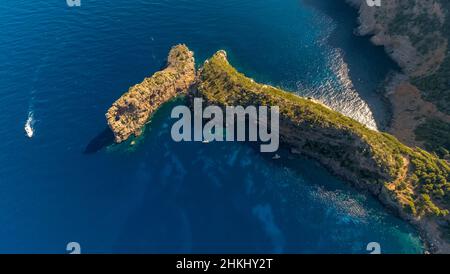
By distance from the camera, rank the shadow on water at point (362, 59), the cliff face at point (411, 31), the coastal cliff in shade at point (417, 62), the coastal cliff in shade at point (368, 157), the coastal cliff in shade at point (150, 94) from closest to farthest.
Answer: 1. the coastal cliff in shade at point (368, 157)
2. the coastal cliff in shade at point (150, 94)
3. the coastal cliff in shade at point (417, 62)
4. the shadow on water at point (362, 59)
5. the cliff face at point (411, 31)

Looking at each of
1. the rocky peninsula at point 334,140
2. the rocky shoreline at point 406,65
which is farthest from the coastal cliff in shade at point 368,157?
the rocky shoreline at point 406,65

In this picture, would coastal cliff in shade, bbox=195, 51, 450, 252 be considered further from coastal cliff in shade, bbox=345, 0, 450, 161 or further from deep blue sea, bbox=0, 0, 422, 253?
coastal cliff in shade, bbox=345, 0, 450, 161

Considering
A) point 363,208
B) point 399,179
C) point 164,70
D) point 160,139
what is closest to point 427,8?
point 399,179

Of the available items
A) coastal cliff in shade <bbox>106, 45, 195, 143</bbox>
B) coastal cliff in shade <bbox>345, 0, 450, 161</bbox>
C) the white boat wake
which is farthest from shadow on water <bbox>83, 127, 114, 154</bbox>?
coastal cliff in shade <bbox>345, 0, 450, 161</bbox>

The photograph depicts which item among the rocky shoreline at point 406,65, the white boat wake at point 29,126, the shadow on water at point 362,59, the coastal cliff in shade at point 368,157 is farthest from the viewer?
the shadow on water at point 362,59

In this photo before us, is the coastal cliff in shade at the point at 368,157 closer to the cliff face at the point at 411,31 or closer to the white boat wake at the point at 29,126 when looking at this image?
the cliff face at the point at 411,31

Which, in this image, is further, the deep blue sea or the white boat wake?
the white boat wake
